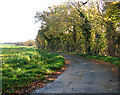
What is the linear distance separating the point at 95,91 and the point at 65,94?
151cm

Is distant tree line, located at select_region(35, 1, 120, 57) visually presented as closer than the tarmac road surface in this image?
No

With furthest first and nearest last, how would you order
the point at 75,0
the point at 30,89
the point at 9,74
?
the point at 75,0
the point at 9,74
the point at 30,89

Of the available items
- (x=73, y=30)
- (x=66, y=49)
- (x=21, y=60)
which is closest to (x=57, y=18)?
(x=73, y=30)

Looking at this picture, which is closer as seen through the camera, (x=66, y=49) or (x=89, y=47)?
(x=89, y=47)

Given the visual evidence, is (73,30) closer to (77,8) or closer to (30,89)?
(77,8)

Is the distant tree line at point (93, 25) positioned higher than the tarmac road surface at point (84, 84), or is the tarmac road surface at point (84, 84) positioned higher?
the distant tree line at point (93, 25)

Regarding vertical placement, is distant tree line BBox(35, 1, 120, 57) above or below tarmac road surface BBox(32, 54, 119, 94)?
above

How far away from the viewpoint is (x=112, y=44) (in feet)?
67.0

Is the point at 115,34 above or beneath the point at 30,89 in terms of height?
above

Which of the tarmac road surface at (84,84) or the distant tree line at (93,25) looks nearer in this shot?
the tarmac road surface at (84,84)

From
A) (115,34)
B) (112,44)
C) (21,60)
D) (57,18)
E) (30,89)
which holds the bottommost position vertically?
(30,89)

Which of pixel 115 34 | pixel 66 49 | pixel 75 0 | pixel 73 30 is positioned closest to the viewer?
pixel 115 34

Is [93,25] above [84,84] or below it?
above

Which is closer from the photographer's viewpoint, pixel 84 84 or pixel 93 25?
pixel 84 84
